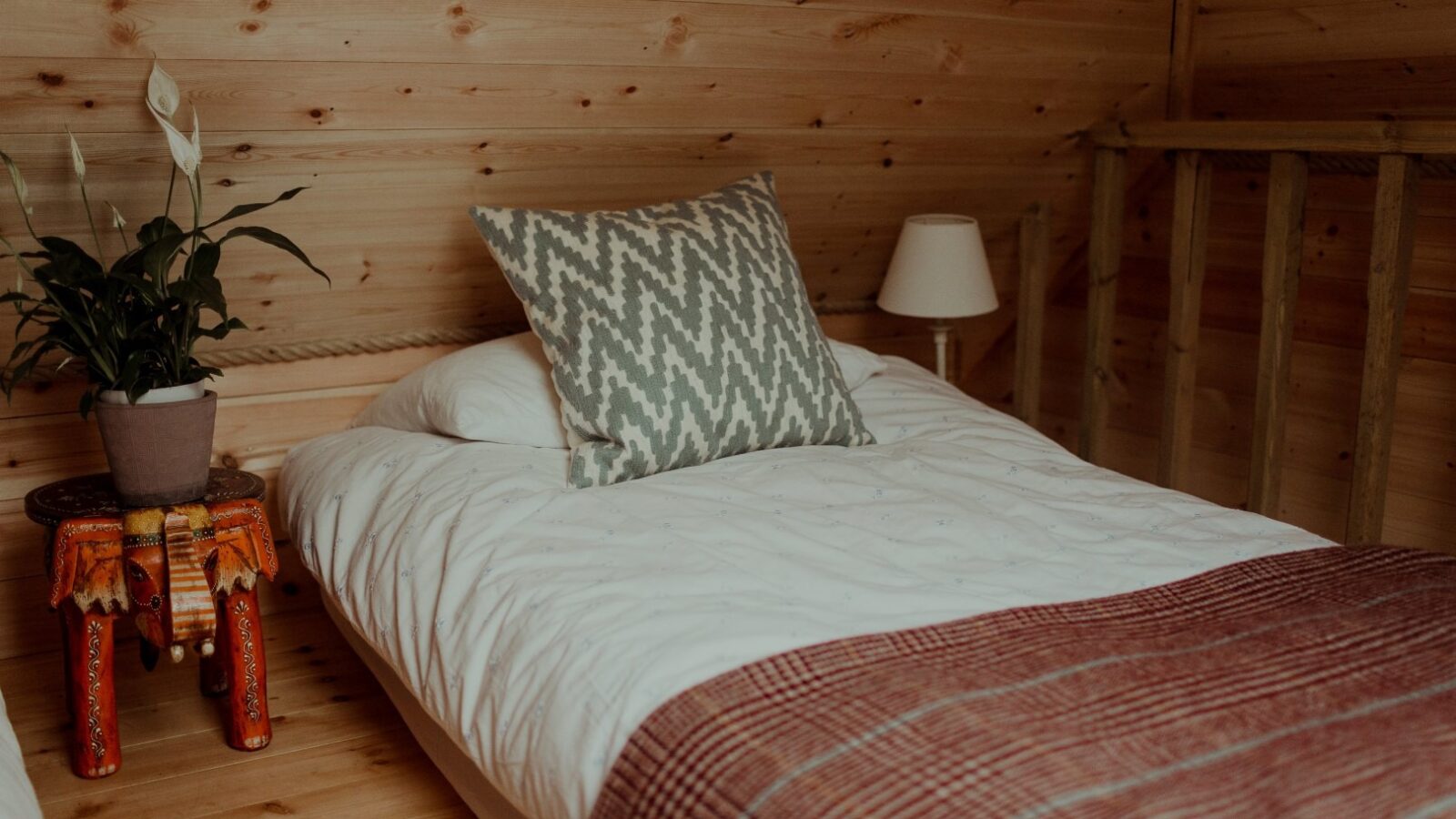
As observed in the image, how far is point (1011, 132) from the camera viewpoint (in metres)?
2.89

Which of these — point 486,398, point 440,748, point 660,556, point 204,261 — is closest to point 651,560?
point 660,556

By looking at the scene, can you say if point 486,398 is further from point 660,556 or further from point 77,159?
point 77,159

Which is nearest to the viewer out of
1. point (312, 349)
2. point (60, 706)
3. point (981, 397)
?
point (60, 706)

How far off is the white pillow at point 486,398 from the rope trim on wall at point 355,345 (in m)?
0.16

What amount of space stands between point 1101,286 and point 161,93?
80.4 inches

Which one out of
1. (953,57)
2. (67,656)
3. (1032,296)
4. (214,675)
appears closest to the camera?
(67,656)

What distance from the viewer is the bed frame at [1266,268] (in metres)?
2.35

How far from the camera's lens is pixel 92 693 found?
1.94 metres

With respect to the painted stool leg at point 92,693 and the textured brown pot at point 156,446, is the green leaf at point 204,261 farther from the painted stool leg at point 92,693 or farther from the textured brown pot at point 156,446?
the painted stool leg at point 92,693

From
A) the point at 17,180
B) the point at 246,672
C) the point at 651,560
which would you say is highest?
the point at 17,180

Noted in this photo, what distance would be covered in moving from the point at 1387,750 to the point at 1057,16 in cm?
194

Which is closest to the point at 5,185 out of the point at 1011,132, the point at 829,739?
the point at 829,739

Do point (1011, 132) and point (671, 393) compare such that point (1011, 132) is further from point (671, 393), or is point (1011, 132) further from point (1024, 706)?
point (1024, 706)

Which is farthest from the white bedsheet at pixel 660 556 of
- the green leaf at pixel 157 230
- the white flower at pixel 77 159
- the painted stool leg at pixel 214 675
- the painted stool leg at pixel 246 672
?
the white flower at pixel 77 159
